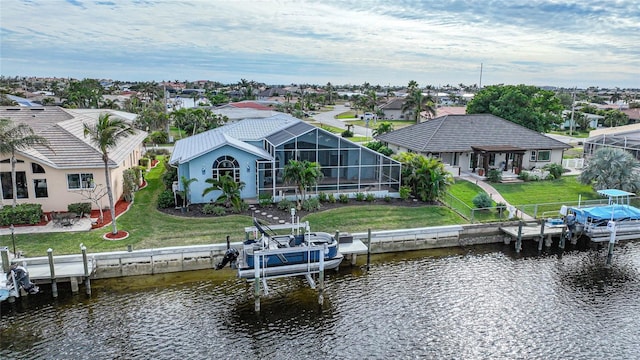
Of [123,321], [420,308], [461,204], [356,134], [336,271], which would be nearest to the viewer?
[123,321]

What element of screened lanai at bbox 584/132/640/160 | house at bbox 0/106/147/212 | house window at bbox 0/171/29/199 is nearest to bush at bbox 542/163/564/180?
screened lanai at bbox 584/132/640/160

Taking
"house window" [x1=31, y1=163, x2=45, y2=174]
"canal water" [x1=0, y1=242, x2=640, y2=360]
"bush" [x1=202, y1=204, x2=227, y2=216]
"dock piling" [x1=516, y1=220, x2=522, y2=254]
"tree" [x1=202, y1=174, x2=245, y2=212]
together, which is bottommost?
"canal water" [x1=0, y1=242, x2=640, y2=360]

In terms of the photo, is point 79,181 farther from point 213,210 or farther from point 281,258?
point 281,258

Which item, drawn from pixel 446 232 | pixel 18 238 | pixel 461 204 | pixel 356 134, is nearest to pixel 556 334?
pixel 446 232

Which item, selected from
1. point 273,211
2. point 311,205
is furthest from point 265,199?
point 311,205

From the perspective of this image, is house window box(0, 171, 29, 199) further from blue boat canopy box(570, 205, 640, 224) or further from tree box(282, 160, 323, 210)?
blue boat canopy box(570, 205, 640, 224)

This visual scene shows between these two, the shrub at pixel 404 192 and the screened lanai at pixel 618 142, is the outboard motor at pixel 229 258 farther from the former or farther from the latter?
the screened lanai at pixel 618 142

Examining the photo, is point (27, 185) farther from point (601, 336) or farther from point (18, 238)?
point (601, 336)
